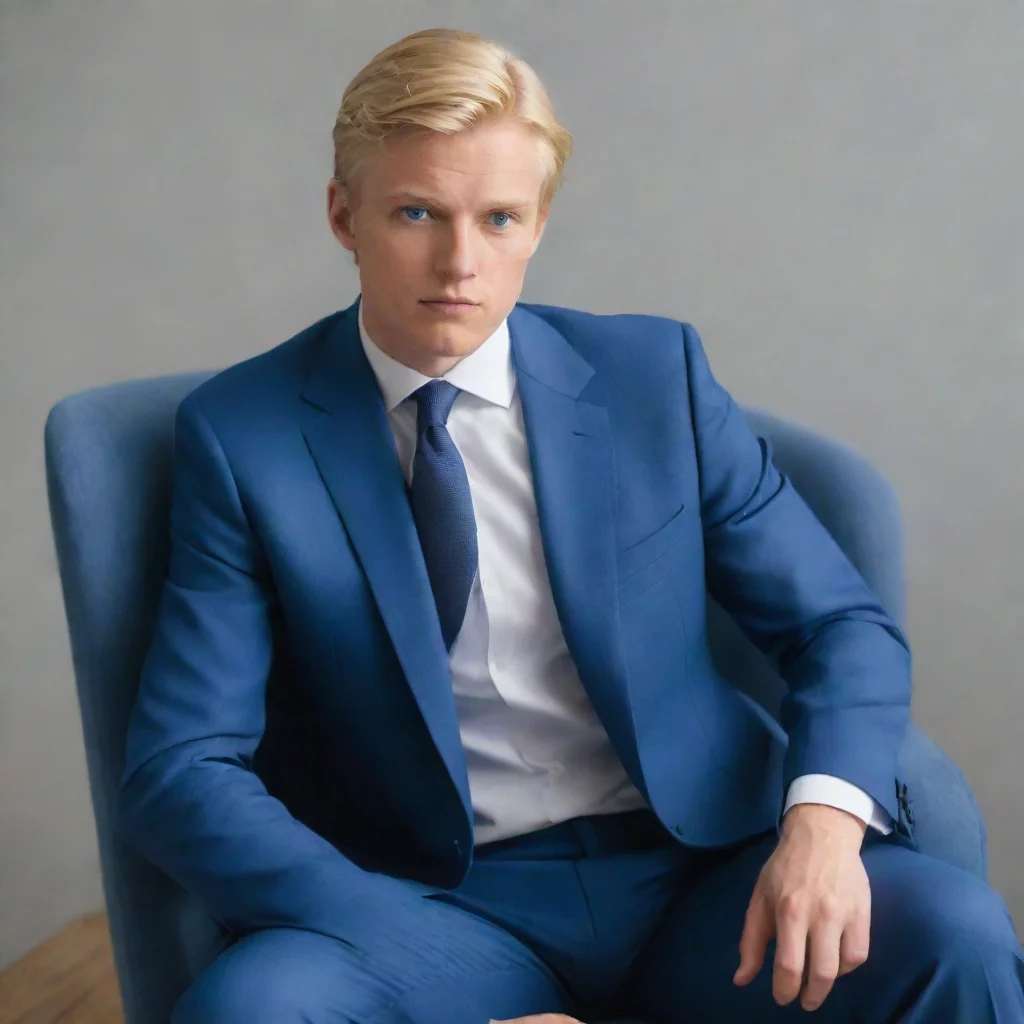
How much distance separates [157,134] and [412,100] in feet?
3.14

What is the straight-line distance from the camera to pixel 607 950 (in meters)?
1.37

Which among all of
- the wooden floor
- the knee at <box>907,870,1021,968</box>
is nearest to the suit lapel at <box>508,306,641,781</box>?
the knee at <box>907,870,1021,968</box>

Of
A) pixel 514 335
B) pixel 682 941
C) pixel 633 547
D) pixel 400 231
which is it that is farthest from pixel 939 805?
pixel 400 231

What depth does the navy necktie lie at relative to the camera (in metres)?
1.37

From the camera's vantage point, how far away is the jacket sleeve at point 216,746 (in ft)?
4.13

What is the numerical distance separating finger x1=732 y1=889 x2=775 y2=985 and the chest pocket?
349 millimetres

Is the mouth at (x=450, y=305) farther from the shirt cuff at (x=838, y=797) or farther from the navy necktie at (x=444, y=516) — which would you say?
the shirt cuff at (x=838, y=797)

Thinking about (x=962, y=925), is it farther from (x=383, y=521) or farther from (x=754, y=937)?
(x=383, y=521)

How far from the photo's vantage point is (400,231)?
4.26 feet

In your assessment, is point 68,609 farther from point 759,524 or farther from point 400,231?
point 759,524

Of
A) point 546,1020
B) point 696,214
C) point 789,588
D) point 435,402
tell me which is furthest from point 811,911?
point 696,214

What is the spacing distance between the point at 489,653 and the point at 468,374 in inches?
11.8

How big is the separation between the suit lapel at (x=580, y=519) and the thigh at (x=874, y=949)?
Answer: 158 mm

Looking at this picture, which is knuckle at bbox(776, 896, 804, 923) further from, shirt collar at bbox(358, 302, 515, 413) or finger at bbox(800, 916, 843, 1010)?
shirt collar at bbox(358, 302, 515, 413)
